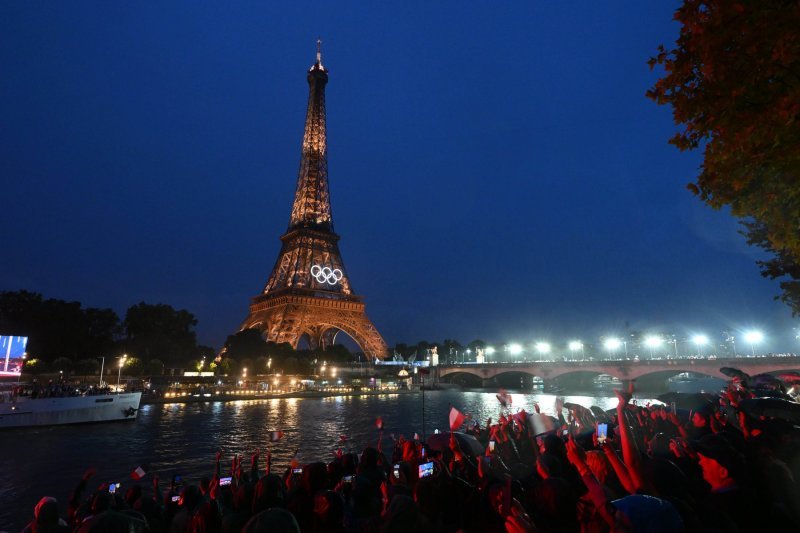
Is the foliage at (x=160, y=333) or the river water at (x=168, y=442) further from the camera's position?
the foliage at (x=160, y=333)

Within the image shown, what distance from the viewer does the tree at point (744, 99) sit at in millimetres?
5742

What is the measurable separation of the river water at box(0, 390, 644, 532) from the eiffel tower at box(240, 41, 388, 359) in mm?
33313

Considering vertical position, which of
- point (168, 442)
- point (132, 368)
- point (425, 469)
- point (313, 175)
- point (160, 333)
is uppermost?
point (313, 175)

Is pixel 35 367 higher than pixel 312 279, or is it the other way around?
pixel 312 279

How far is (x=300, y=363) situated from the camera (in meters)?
77.7

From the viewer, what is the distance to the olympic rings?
282 ft

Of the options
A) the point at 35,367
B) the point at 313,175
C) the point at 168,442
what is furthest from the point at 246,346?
the point at 168,442

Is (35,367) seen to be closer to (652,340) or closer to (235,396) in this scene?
(235,396)

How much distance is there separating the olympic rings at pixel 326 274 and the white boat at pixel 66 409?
156ft

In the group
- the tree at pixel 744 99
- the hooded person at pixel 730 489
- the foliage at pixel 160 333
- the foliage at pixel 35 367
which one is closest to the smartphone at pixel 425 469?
the hooded person at pixel 730 489

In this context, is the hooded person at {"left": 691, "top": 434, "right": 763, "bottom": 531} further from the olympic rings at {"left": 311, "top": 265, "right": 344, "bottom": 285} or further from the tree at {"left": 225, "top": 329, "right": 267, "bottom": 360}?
the olympic rings at {"left": 311, "top": 265, "right": 344, "bottom": 285}

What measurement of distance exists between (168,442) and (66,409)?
16628mm

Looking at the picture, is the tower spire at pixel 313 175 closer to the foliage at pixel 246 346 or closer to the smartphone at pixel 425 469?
the foliage at pixel 246 346

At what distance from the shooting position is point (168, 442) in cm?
2716
